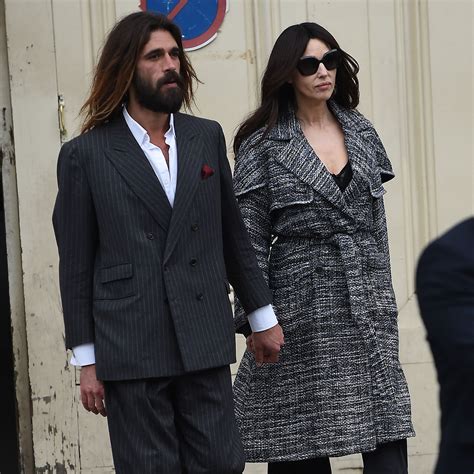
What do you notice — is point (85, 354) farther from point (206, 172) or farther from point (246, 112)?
point (246, 112)

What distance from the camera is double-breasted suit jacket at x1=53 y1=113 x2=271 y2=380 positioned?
4.53 meters

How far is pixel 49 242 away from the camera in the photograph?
249 inches

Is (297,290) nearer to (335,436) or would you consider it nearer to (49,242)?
(335,436)

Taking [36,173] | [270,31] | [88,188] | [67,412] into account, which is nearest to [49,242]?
[36,173]

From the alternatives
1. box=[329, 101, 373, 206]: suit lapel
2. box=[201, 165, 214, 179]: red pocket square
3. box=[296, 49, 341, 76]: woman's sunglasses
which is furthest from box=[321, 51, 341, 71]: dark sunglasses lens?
box=[201, 165, 214, 179]: red pocket square

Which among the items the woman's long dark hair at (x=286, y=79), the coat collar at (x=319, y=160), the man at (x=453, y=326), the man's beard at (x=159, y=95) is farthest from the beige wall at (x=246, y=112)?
the man at (x=453, y=326)

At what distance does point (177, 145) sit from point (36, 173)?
1.71 meters

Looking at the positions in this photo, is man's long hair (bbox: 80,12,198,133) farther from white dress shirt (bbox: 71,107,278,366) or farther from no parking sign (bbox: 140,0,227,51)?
no parking sign (bbox: 140,0,227,51)

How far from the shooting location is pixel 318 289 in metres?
5.13

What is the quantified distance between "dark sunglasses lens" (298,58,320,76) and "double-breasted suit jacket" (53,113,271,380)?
0.74 metres

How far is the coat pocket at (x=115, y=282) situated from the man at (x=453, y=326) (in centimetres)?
184

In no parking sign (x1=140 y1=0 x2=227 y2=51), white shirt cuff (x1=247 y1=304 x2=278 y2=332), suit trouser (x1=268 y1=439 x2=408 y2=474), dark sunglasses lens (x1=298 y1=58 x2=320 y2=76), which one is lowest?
suit trouser (x1=268 y1=439 x2=408 y2=474)

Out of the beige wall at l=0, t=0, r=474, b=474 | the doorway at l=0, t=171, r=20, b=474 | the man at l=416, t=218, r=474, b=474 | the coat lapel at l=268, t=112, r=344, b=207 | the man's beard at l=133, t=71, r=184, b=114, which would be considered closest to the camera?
the man at l=416, t=218, r=474, b=474

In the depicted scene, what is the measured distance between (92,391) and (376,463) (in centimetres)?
114
